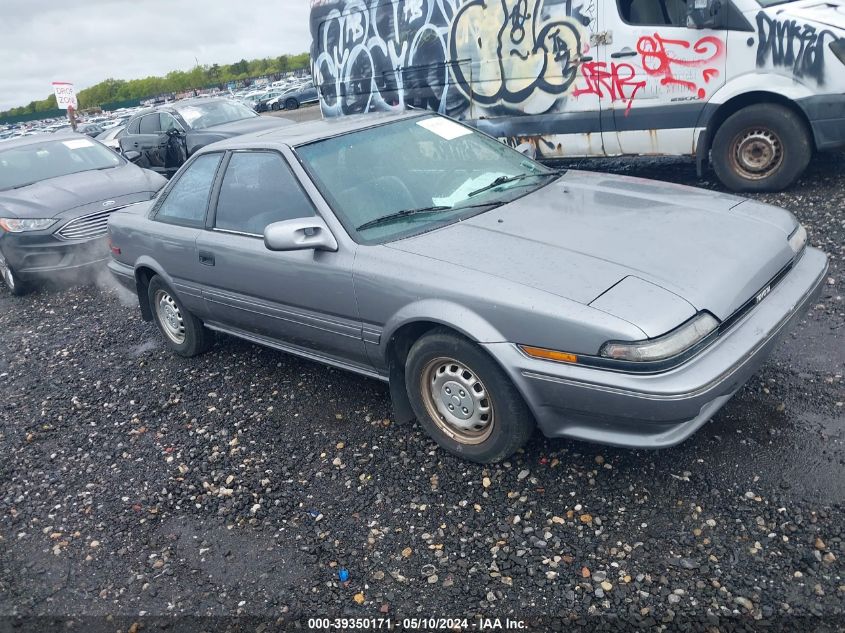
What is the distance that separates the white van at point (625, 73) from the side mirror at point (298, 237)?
354 centimetres

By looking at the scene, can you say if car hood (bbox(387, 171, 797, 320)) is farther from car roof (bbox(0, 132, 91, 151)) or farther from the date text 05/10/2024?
car roof (bbox(0, 132, 91, 151))

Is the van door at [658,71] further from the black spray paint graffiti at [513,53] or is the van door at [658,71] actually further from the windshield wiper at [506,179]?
the windshield wiper at [506,179]

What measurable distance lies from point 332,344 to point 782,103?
4.85 meters

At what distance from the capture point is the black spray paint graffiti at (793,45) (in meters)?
5.84

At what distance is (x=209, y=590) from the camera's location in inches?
116

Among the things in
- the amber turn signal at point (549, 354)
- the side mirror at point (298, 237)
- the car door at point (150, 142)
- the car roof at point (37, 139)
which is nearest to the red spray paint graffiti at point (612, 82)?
the side mirror at point (298, 237)

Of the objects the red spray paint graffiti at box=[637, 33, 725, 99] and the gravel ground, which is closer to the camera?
the gravel ground

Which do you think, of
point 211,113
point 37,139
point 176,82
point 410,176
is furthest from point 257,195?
point 176,82

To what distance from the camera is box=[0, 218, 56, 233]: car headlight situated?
754 cm

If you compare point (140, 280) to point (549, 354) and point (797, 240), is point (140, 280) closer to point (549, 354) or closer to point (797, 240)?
point (549, 354)

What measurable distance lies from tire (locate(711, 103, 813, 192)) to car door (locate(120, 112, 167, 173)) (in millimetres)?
9014

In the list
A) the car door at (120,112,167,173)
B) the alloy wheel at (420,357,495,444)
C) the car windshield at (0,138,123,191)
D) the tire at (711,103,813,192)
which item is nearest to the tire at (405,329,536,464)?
the alloy wheel at (420,357,495,444)

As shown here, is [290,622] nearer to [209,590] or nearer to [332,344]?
[209,590]

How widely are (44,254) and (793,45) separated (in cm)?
758
